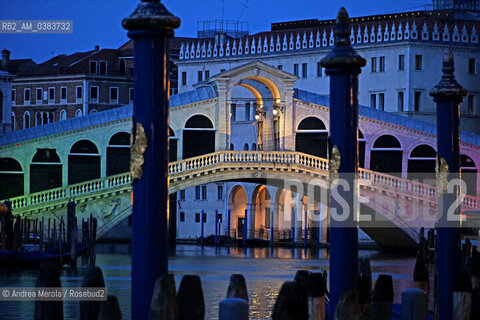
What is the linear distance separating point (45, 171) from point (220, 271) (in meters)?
10.6

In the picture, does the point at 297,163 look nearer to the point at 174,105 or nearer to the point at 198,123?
the point at 198,123

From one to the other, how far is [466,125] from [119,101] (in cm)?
1548

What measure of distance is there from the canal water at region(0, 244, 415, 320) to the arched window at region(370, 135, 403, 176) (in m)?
2.79

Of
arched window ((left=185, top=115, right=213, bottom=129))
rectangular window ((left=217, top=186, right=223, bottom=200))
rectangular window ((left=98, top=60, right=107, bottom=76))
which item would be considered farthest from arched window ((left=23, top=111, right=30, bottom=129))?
arched window ((left=185, top=115, right=213, bottom=129))

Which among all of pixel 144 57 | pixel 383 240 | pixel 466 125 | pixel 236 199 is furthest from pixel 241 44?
pixel 144 57

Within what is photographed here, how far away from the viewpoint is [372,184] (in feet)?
103

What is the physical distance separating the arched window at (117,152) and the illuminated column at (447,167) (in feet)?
79.4

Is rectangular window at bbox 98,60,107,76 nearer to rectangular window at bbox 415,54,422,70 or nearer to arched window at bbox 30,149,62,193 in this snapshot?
rectangular window at bbox 415,54,422,70

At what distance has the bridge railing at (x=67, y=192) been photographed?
31234 mm

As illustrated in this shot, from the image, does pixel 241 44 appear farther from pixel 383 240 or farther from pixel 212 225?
pixel 383 240

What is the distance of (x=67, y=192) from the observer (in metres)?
31.3

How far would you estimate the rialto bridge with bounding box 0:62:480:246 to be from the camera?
31.3 metres

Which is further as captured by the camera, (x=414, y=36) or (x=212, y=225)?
(x=212, y=225)

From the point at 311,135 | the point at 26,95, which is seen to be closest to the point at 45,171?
the point at 311,135
